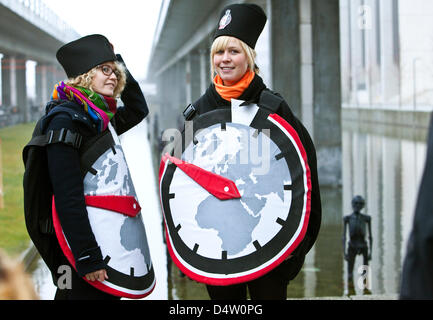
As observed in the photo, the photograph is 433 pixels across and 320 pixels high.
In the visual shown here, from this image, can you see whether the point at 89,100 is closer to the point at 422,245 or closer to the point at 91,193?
the point at 91,193

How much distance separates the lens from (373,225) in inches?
424

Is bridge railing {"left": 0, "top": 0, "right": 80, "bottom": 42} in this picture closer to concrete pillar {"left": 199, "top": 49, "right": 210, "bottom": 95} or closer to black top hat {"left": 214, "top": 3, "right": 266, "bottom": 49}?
black top hat {"left": 214, "top": 3, "right": 266, "bottom": 49}

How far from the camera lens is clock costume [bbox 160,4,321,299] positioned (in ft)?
8.91

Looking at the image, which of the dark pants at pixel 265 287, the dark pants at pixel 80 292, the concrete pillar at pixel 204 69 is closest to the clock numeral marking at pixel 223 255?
the dark pants at pixel 265 287

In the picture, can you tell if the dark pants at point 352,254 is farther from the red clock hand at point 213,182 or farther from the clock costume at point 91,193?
the red clock hand at point 213,182

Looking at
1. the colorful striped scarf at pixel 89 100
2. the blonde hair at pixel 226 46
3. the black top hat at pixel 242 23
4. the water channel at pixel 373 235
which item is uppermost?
the black top hat at pixel 242 23

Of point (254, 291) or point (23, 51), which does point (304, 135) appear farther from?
point (23, 51)

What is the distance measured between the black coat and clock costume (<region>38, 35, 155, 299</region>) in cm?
166

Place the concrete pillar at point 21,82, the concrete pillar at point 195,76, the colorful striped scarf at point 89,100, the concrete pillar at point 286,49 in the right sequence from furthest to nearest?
the concrete pillar at point 195,76, the concrete pillar at point 286,49, the concrete pillar at point 21,82, the colorful striped scarf at point 89,100

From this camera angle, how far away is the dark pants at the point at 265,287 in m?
2.76

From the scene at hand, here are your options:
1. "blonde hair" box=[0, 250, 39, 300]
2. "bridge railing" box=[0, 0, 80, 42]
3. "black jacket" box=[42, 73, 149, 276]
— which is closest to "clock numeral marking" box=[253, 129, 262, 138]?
"black jacket" box=[42, 73, 149, 276]

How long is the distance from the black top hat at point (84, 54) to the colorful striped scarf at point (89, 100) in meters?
0.11

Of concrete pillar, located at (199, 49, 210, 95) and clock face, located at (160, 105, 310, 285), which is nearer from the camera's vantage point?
clock face, located at (160, 105, 310, 285)
